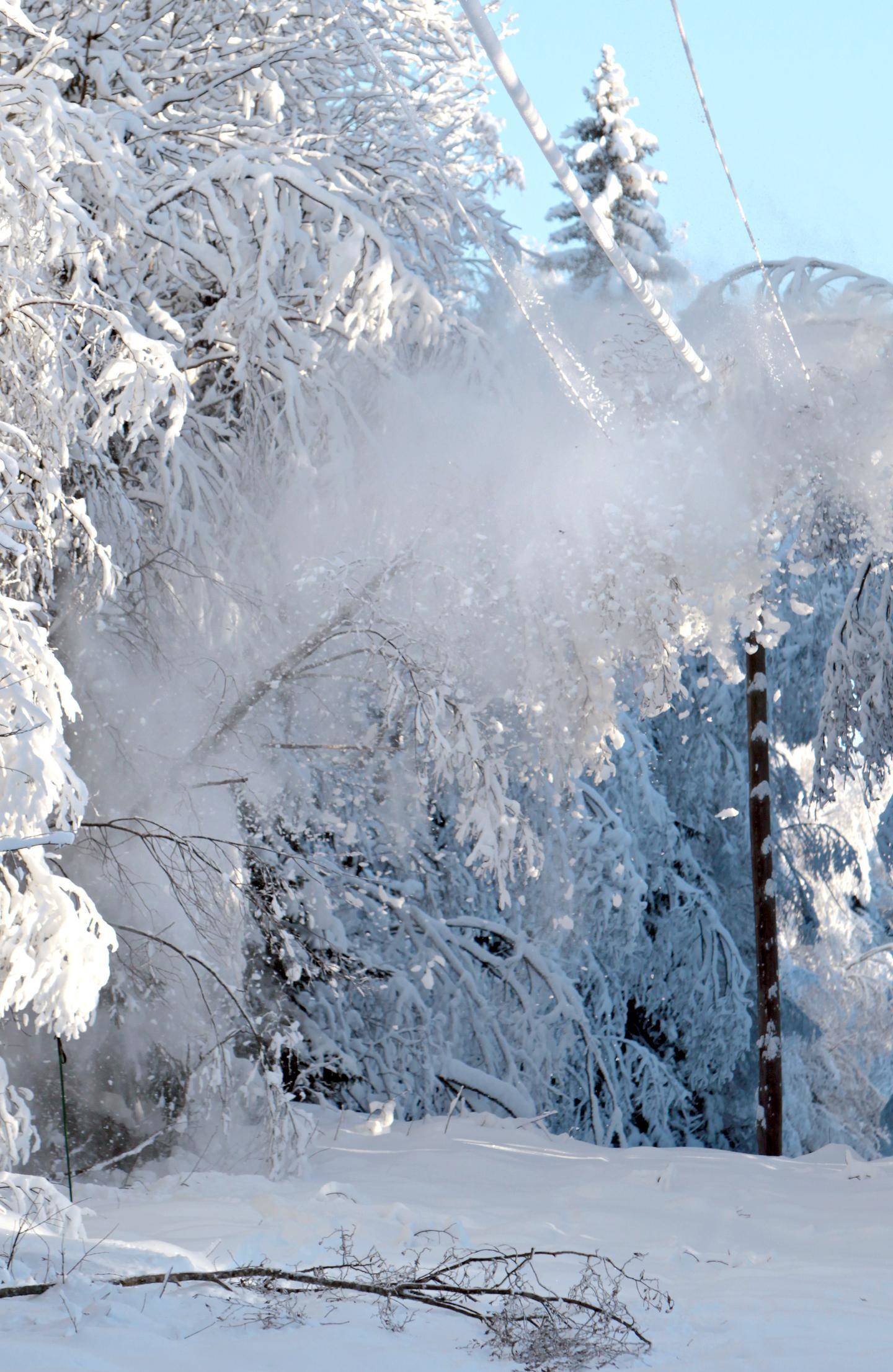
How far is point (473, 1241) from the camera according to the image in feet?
14.8

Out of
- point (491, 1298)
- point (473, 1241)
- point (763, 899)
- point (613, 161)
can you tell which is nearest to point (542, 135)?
point (491, 1298)

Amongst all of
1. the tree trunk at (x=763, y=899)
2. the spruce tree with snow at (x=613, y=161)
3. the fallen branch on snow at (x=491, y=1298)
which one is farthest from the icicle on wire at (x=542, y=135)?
the spruce tree with snow at (x=613, y=161)

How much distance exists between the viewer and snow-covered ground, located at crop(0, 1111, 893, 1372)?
2678 mm

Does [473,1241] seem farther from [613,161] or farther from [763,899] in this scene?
[613,161]

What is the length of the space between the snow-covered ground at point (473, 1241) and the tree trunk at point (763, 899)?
1811 millimetres

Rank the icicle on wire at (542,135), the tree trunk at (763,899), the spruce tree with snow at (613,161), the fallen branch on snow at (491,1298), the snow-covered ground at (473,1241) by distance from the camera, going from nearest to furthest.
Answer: the snow-covered ground at (473,1241) → the fallen branch on snow at (491,1298) → the icicle on wire at (542,135) → the tree trunk at (763,899) → the spruce tree with snow at (613,161)

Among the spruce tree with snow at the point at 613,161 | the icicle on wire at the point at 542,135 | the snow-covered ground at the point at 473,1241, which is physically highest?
the spruce tree with snow at the point at 613,161

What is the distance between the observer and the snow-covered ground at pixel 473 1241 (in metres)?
2.68

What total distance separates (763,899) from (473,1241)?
21.2ft

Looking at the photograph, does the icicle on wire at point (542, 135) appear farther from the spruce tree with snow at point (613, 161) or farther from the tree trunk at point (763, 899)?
the spruce tree with snow at point (613, 161)

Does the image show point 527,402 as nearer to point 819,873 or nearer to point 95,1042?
point 95,1042

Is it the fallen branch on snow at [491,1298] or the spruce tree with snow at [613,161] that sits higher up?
the spruce tree with snow at [613,161]

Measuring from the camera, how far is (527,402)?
6.55 meters

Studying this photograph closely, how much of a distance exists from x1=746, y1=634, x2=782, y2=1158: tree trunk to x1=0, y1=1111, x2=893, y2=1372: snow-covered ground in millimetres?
1811
